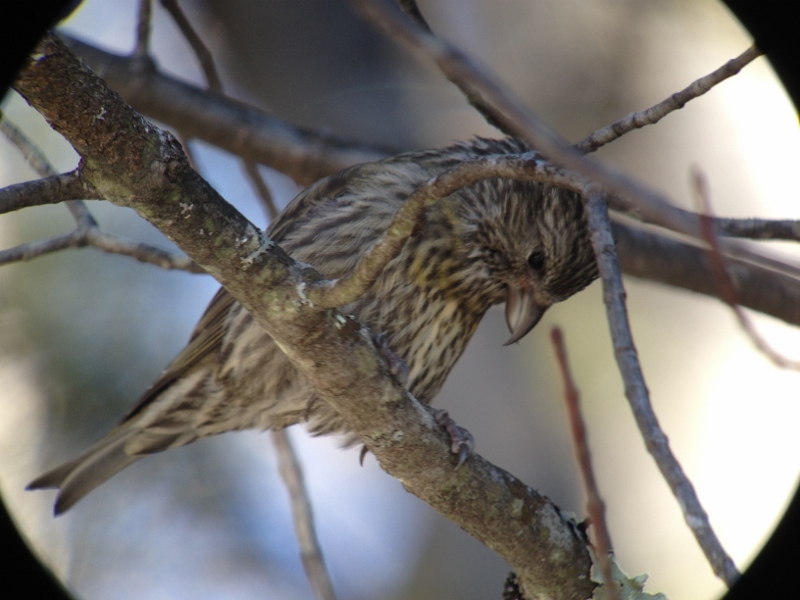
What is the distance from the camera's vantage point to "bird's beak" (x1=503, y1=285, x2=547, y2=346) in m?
3.06

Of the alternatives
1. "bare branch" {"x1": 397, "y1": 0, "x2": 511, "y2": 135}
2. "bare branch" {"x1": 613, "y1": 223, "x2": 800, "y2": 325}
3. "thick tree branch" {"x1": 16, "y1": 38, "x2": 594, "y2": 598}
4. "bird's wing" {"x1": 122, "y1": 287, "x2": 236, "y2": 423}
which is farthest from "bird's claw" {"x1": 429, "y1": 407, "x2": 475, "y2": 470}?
"bare branch" {"x1": 613, "y1": 223, "x2": 800, "y2": 325}

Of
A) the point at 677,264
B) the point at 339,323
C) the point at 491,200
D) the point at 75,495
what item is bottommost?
the point at 75,495

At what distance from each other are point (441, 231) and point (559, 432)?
7.79 ft

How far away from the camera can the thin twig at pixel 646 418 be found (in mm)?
1227

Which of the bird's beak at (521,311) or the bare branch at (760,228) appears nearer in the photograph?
the bare branch at (760,228)

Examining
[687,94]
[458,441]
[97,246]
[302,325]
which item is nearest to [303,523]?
[458,441]

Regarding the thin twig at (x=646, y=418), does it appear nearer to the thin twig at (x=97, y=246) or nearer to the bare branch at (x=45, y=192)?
the bare branch at (x=45, y=192)

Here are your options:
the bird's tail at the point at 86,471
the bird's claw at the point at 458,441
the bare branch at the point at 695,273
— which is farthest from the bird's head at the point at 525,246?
the bird's tail at the point at 86,471

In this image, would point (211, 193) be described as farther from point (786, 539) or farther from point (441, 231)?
point (786, 539)

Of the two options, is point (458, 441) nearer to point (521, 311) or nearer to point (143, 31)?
point (521, 311)

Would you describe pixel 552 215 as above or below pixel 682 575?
above

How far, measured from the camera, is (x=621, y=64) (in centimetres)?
528

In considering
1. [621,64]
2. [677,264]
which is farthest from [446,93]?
[677,264]

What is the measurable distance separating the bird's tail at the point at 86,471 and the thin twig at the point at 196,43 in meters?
1.66
